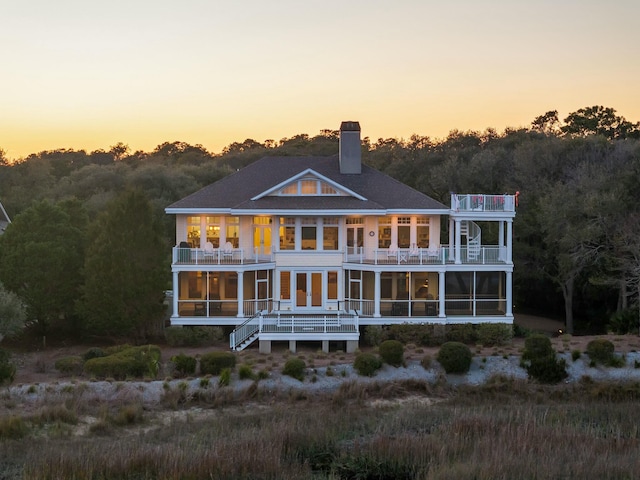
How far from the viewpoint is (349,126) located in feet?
114

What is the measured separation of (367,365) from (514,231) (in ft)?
61.4

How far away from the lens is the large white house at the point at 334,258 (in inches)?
1188

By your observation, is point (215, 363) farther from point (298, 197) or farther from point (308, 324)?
point (298, 197)

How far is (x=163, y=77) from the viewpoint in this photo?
128 ft

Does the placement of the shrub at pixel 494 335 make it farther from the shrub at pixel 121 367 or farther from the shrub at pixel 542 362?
the shrub at pixel 121 367

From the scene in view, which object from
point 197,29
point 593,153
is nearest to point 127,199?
point 197,29

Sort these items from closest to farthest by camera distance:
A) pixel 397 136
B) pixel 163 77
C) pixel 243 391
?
1. pixel 243 391
2. pixel 163 77
3. pixel 397 136

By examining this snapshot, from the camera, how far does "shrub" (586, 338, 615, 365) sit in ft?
80.8

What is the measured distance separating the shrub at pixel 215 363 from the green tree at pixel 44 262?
359 inches

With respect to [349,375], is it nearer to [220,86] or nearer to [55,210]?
[55,210]

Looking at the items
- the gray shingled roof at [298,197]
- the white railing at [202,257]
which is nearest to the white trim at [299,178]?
the gray shingled roof at [298,197]

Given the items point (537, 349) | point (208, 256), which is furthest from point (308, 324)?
point (537, 349)

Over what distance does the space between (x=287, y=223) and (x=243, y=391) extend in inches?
451

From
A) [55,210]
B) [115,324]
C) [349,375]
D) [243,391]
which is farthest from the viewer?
[55,210]
